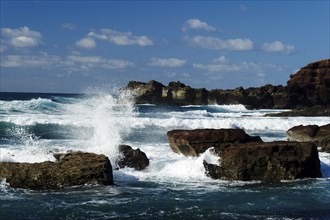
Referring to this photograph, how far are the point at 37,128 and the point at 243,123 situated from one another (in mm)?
14711

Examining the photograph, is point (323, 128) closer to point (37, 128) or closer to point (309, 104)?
point (37, 128)

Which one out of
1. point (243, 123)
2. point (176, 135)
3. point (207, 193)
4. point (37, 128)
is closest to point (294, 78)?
point (243, 123)

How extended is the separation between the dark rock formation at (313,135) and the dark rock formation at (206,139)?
4.99m

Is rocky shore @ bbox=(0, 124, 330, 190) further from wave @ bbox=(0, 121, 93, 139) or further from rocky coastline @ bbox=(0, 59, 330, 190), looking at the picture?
wave @ bbox=(0, 121, 93, 139)

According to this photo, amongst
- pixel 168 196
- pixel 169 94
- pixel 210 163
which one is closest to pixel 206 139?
pixel 210 163

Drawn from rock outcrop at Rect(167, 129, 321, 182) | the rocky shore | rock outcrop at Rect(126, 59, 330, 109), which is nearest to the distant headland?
rock outcrop at Rect(126, 59, 330, 109)

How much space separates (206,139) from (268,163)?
273 cm

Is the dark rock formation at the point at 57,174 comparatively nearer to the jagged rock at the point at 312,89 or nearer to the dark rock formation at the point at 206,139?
the dark rock formation at the point at 206,139

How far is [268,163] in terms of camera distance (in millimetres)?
13539

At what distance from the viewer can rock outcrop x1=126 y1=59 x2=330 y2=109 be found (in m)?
71.6

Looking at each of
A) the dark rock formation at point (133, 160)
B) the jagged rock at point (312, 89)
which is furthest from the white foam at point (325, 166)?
the jagged rock at point (312, 89)

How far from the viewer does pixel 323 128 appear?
853 inches

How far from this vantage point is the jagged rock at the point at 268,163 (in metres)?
13.5

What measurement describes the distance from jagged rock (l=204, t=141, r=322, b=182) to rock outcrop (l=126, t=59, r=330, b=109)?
58.4 meters
